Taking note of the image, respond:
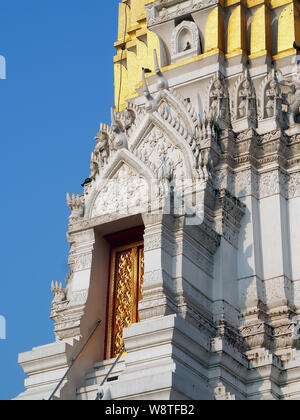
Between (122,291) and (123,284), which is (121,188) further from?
(122,291)

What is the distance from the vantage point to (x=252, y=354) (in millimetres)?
19938

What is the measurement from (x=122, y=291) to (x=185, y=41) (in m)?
6.75

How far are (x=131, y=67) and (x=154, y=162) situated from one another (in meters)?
4.60

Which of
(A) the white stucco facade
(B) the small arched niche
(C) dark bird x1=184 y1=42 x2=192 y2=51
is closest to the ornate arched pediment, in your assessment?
(A) the white stucco facade

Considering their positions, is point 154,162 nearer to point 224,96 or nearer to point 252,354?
point 224,96

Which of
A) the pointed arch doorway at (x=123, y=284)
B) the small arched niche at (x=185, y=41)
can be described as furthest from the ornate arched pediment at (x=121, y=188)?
the small arched niche at (x=185, y=41)

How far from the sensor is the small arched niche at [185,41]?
25.0 metres

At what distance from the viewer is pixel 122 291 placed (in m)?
21.4

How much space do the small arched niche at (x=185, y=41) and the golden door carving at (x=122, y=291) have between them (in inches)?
210

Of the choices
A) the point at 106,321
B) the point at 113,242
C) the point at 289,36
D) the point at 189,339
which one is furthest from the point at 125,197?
the point at 289,36

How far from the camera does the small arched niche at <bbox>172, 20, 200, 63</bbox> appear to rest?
2503 cm

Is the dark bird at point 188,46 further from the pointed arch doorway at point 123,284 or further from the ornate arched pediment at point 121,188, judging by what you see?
the pointed arch doorway at point 123,284

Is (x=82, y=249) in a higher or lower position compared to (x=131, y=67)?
lower
